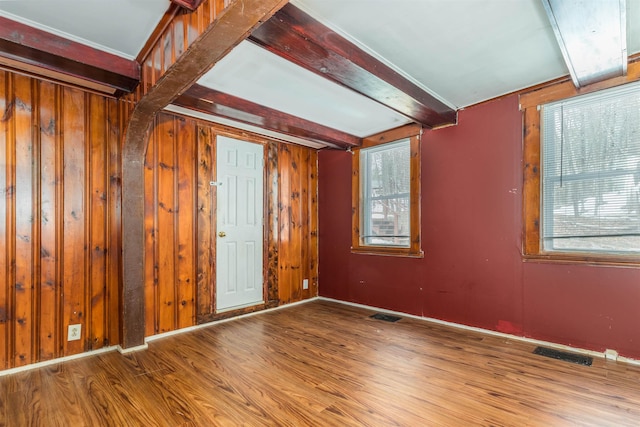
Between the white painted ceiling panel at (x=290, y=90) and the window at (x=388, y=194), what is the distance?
1.07 ft

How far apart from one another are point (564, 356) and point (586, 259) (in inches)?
32.5

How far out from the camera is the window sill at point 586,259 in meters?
2.54

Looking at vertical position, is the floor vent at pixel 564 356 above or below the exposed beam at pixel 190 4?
below

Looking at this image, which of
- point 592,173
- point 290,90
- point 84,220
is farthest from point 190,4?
point 592,173

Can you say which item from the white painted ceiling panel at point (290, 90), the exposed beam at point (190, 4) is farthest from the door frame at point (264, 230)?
the exposed beam at point (190, 4)

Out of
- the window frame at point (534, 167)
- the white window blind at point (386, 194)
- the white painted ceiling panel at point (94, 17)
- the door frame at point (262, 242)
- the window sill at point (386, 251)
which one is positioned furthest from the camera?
the white window blind at point (386, 194)

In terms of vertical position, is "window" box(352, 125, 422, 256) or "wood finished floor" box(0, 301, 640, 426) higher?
"window" box(352, 125, 422, 256)

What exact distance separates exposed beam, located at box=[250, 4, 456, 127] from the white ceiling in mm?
61

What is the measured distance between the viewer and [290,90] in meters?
2.92

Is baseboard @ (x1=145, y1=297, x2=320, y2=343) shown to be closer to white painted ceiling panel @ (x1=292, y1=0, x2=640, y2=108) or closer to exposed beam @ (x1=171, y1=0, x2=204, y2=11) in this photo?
exposed beam @ (x1=171, y1=0, x2=204, y2=11)

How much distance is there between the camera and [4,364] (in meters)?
2.49

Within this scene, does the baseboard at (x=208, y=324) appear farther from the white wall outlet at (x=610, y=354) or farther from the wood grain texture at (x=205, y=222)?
the white wall outlet at (x=610, y=354)

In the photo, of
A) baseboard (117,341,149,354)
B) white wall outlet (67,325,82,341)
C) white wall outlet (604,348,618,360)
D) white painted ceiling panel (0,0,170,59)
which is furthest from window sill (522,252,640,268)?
white wall outlet (67,325,82,341)

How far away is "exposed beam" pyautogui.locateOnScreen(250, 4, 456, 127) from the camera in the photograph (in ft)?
6.11
